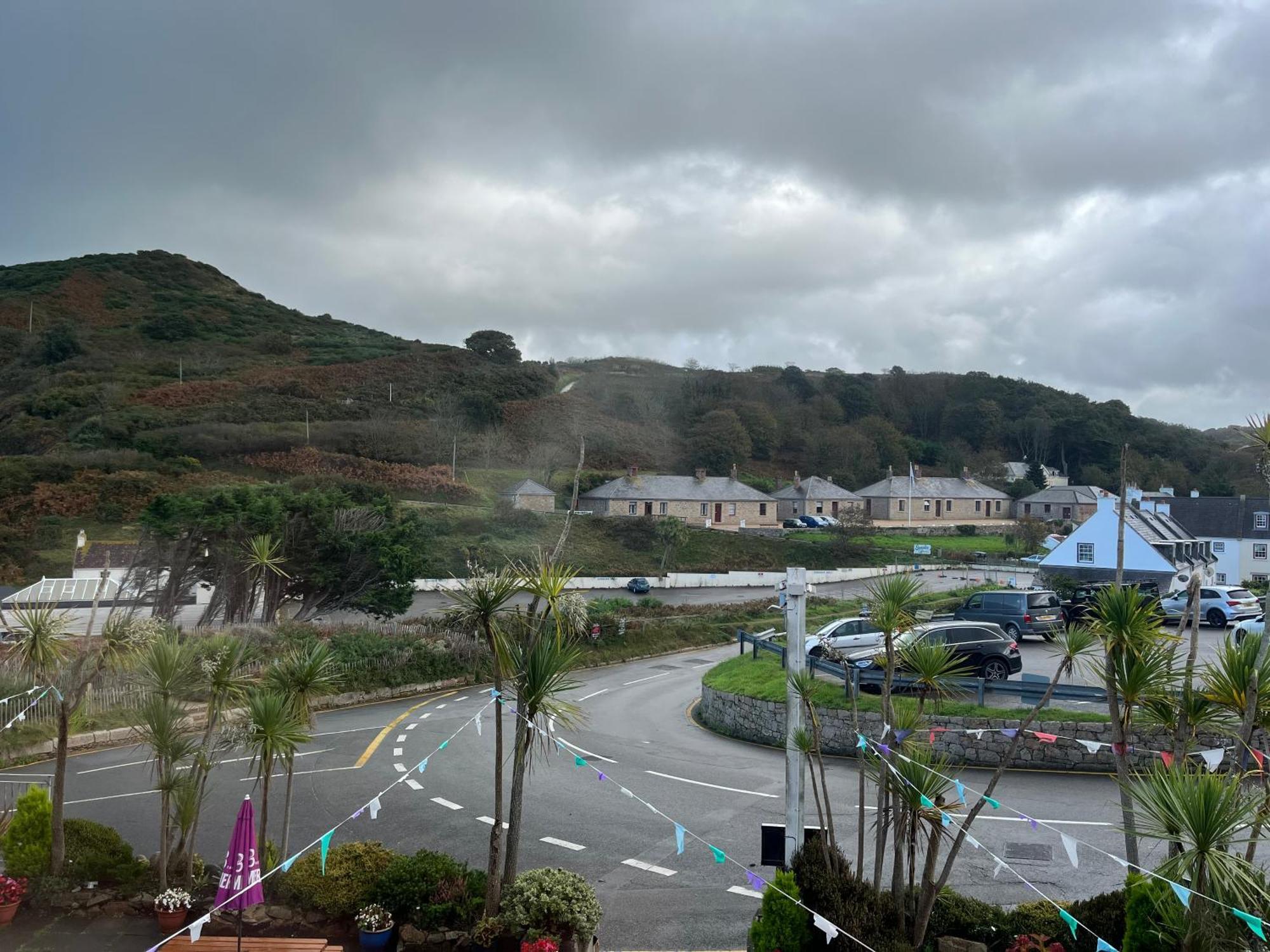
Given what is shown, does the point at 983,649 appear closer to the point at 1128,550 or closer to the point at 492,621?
the point at 492,621

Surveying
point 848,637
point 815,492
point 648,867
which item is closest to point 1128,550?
point 848,637

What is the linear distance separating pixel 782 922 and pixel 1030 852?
5.76 metres

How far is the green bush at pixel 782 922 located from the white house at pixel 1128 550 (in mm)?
33704

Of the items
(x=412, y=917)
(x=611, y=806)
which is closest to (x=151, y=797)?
(x=611, y=806)

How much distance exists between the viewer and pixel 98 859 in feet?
28.8

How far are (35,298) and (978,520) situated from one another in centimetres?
13416

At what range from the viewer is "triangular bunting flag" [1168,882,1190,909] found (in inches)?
193

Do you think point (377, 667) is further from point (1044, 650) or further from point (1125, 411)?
point (1125, 411)

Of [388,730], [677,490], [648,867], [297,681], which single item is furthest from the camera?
[677,490]

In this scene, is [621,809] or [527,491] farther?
[527,491]

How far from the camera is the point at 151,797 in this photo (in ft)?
43.9

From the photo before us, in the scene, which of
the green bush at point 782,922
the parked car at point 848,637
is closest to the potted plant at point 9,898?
the green bush at point 782,922

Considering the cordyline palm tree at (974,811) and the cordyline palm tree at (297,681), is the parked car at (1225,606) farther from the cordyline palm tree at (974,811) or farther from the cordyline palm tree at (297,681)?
the cordyline palm tree at (297,681)

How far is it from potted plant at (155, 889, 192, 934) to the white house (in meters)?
36.2
